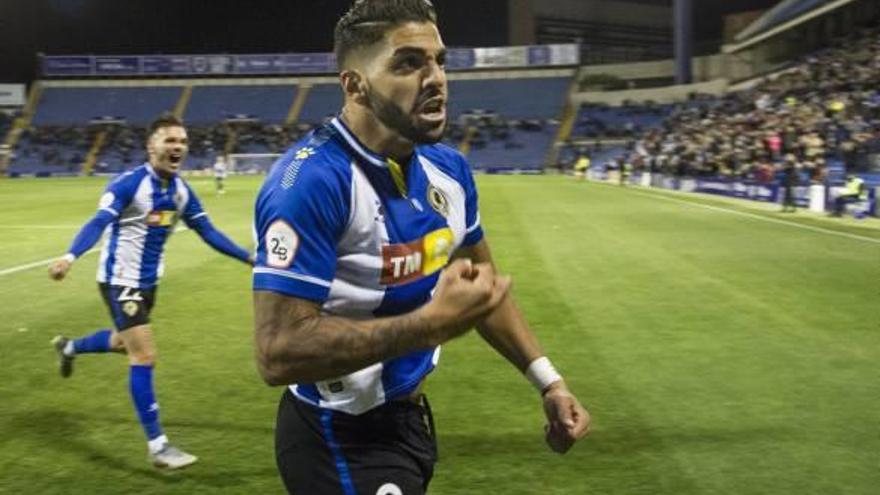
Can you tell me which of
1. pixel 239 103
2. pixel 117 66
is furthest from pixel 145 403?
pixel 117 66

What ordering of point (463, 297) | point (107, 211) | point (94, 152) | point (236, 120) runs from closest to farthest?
point (463, 297), point (107, 211), point (94, 152), point (236, 120)

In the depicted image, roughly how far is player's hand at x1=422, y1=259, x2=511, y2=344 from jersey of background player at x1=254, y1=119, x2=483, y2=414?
364 mm

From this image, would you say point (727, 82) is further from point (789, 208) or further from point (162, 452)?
point (162, 452)

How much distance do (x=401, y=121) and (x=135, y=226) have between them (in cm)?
400

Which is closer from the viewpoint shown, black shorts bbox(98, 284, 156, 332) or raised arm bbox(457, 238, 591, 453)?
raised arm bbox(457, 238, 591, 453)

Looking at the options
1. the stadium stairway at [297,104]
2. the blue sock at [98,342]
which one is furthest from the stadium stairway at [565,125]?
the blue sock at [98,342]

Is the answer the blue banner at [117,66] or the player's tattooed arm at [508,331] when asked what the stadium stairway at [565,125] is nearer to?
the blue banner at [117,66]

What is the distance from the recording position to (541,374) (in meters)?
2.96

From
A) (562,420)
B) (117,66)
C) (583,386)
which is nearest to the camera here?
(562,420)

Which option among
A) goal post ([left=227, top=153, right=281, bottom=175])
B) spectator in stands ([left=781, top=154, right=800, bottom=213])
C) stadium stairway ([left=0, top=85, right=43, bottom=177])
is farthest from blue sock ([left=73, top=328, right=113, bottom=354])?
stadium stairway ([left=0, top=85, right=43, bottom=177])

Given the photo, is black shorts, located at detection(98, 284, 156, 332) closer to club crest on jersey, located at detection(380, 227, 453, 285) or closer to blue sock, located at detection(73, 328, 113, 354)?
blue sock, located at detection(73, 328, 113, 354)

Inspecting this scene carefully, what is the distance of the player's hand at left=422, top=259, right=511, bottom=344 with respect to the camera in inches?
75.3

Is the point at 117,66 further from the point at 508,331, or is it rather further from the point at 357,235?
the point at 357,235

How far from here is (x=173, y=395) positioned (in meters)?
6.97
